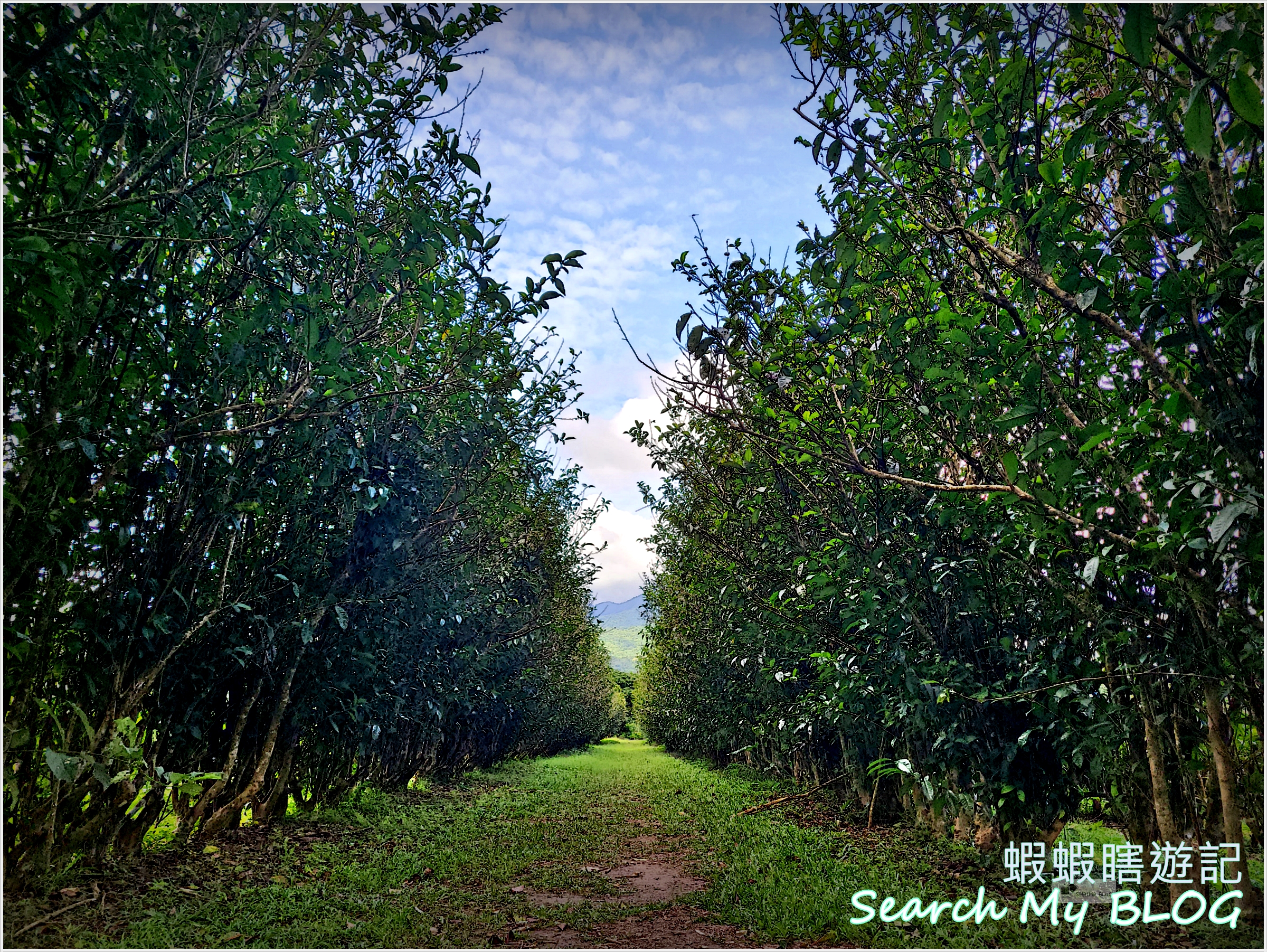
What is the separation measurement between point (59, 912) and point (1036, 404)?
587 centimetres

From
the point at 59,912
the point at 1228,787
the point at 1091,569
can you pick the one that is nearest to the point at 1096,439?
the point at 1091,569

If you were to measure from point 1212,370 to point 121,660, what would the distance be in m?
6.77

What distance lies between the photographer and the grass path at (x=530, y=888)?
4082mm

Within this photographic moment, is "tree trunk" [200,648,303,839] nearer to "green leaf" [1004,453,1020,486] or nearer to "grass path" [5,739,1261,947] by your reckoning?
"grass path" [5,739,1261,947]

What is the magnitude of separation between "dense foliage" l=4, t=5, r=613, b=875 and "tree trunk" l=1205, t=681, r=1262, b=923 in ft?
15.2

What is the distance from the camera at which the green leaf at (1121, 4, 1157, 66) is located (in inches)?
81.7

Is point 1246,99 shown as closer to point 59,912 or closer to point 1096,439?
point 1096,439

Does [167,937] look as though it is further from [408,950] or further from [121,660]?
[121,660]

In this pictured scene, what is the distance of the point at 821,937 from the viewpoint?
4.41 meters

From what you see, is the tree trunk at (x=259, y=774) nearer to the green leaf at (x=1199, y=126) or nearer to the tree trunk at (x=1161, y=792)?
the tree trunk at (x=1161, y=792)

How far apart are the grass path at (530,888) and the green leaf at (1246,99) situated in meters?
4.04

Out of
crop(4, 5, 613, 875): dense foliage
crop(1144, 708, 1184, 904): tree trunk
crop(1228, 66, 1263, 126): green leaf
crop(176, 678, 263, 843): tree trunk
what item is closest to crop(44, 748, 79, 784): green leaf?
crop(4, 5, 613, 875): dense foliage

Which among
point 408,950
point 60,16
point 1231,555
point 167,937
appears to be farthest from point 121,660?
point 1231,555

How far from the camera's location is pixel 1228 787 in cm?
369
